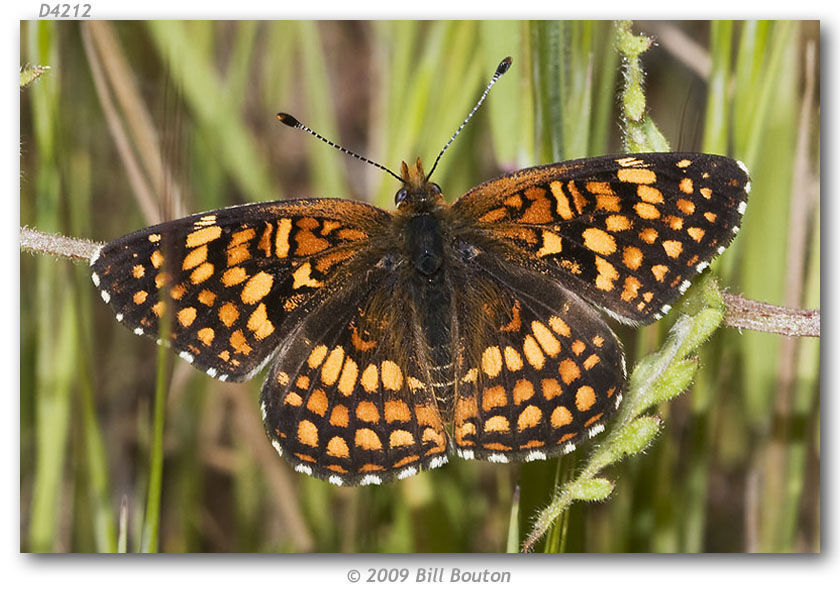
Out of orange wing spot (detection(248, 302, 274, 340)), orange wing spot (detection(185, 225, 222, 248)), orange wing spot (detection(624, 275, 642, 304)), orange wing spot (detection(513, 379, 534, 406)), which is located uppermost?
orange wing spot (detection(185, 225, 222, 248))

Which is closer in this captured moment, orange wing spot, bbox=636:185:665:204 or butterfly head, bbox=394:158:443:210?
orange wing spot, bbox=636:185:665:204

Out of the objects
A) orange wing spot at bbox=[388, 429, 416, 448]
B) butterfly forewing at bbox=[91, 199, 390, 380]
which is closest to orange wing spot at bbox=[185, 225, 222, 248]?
butterfly forewing at bbox=[91, 199, 390, 380]

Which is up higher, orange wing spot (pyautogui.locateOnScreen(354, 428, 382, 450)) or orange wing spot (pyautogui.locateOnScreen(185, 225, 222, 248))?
orange wing spot (pyautogui.locateOnScreen(185, 225, 222, 248))

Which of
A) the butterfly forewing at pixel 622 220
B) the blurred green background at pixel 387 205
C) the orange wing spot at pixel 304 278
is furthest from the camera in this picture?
the blurred green background at pixel 387 205

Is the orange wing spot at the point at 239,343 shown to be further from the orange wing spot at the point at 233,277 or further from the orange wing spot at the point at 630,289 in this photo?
the orange wing spot at the point at 630,289

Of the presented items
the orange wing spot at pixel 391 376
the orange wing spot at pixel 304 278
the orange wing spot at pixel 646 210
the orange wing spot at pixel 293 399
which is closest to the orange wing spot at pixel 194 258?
the orange wing spot at pixel 304 278

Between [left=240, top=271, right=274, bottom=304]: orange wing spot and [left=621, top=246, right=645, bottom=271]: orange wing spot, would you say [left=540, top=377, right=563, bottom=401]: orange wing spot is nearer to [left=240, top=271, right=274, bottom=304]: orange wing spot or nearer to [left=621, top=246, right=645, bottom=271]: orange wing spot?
[left=621, top=246, right=645, bottom=271]: orange wing spot
